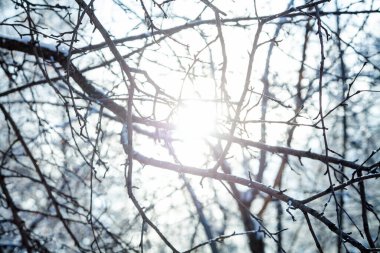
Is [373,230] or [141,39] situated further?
[373,230]

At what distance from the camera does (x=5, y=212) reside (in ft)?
35.9

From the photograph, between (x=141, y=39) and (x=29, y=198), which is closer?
(x=141, y=39)

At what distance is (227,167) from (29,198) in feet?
24.1

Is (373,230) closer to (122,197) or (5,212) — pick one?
(122,197)

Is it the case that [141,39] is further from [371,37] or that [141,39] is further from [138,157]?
[371,37]

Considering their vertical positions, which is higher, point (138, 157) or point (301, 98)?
point (301, 98)

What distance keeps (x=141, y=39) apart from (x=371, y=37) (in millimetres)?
2561

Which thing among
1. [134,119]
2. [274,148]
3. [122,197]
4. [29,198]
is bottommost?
[274,148]

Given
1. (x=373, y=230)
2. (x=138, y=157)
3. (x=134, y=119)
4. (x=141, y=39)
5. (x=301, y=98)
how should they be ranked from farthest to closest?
(x=373, y=230), (x=301, y=98), (x=141, y=39), (x=134, y=119), (x=138, y=157)


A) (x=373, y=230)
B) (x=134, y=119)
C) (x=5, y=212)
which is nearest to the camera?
(x=134, y=119)

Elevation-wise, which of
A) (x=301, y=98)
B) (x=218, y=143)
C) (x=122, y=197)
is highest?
(x=122, y=197)

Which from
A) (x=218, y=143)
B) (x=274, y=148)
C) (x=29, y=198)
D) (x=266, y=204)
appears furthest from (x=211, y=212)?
(x=29, y=198)

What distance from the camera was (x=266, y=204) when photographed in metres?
4.93

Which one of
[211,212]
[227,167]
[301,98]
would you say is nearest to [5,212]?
[211,212]
